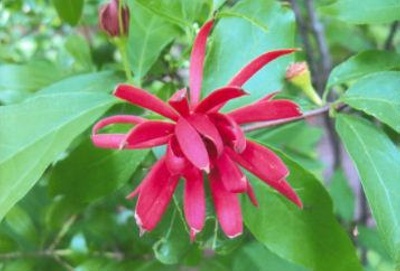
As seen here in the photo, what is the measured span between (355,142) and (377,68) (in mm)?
107

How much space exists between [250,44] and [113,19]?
132mm

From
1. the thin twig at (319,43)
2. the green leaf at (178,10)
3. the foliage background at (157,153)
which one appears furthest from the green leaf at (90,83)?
the thin twig at (319,43)

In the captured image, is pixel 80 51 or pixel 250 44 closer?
pixel 250 44

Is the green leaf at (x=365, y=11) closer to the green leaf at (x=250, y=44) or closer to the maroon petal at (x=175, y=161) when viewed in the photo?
the green leaf at (x=250, y=44)

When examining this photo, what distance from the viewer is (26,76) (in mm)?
782

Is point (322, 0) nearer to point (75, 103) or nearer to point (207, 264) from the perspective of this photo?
point (207, 264)

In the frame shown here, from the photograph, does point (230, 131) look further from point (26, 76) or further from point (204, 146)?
point (26, 76)

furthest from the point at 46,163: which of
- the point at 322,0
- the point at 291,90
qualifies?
the point at 322,0

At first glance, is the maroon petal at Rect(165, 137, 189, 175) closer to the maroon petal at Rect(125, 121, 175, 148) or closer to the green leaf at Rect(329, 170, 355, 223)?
the maroon petal at Rect(125, 121, 175, 148)

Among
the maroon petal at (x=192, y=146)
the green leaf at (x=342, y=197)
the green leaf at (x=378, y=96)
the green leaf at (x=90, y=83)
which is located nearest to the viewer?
the maroon petal at (x=192, y=146)

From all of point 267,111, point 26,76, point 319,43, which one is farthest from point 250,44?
point 319,43

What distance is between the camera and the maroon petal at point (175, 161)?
462 mm

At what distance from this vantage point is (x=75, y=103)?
1.85 feet

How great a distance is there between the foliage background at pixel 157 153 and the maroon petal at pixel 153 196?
83 millimetres
